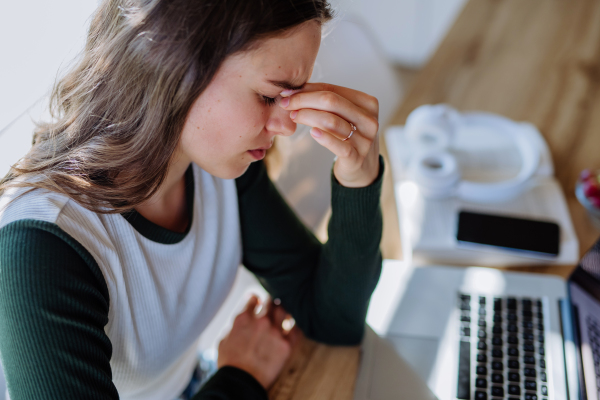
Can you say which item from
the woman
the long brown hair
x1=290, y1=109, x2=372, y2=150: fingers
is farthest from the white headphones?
the long brown hair

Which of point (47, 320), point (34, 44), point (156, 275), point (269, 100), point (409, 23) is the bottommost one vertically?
point (409, 23)

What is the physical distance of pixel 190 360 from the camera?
3.47 ft

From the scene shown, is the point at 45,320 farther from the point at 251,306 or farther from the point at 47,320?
the point at 251,306

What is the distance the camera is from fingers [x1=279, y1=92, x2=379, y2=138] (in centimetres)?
71

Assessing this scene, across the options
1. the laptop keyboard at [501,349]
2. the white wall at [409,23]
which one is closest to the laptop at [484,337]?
the laptop keyboard at [501,349]

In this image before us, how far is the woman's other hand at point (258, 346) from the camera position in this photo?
83 cm

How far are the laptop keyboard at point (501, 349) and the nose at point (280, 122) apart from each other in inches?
17.9

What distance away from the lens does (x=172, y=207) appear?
2.94 feet

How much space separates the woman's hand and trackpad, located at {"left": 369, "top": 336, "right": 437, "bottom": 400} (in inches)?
11.3

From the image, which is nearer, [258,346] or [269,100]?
[269,100]

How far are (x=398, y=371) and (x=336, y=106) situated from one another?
1.44 feet

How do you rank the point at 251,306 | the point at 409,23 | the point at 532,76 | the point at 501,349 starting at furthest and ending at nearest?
the point at 409,23 < the point at 532,76 < the point at 251,306 < the point at 501,349

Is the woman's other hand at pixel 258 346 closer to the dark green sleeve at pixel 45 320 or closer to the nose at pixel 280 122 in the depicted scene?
the dark green sleeve at pixel 45 320

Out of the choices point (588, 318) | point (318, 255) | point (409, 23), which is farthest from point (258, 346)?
point (409, 23)
